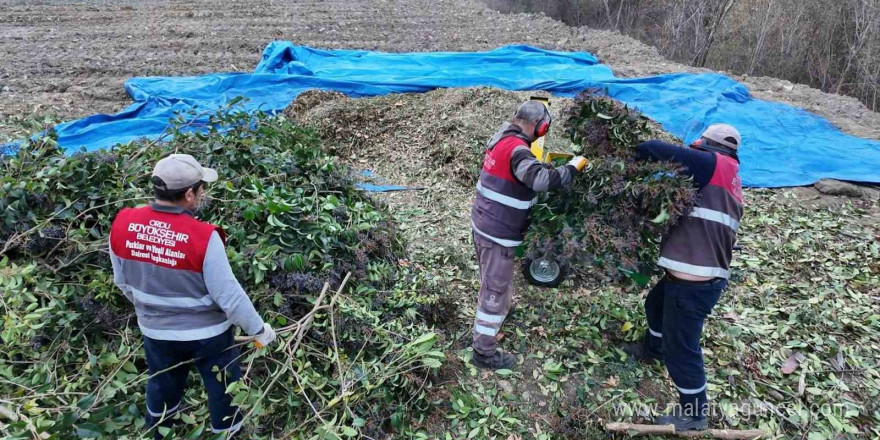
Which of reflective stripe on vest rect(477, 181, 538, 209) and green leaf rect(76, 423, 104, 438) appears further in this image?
reflective stripe on vest rect(477, 181, 538, 209)

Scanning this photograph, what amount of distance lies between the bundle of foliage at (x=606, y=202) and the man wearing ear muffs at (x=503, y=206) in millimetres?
158

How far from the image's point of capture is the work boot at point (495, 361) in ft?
11.9

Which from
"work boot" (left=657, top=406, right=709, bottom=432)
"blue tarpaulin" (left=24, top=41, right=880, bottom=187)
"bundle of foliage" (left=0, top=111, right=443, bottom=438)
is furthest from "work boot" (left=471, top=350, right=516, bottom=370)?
"blue tarpaulin" (left=24, top=41, right=880, bottom=187)

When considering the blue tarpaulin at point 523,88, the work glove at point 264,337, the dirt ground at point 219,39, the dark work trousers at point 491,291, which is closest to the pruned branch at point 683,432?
the dark work trousers at point 491,291

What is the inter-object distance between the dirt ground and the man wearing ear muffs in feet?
22.7

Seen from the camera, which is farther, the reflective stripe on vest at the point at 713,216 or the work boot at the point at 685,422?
the work boot at the point at 685,422

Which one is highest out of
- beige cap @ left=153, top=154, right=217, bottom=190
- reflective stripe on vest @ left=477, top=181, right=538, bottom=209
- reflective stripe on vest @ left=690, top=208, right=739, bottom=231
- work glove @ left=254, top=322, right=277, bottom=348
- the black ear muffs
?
beige cap @ left=153, top=154, right=217, bottom=190

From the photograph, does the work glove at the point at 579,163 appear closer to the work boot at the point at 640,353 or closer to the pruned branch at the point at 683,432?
the work boot at the point at 640,353

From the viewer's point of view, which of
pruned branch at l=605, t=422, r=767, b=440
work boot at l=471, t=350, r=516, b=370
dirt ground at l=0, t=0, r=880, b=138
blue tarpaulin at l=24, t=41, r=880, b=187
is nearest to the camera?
pruned branch at l=605, t=422, r=767, b=440

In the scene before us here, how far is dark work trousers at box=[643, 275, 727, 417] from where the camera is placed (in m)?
3.00

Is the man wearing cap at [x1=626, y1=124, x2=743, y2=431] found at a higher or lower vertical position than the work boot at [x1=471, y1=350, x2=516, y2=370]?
higher

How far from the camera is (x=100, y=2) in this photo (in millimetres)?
15727

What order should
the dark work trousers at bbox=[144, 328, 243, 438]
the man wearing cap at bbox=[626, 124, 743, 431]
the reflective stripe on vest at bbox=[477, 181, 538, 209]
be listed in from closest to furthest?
the dark work trousers at bbox=[144, 328, 243, 438] < the man wearing cap at bbox=[626, 124, 743, 431] < the reflective stripe on vest at bbox=[477, 181, 538, 209]

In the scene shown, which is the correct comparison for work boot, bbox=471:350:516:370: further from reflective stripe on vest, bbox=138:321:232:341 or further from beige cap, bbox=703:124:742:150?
beige cap, bbox=703:124:742:150
